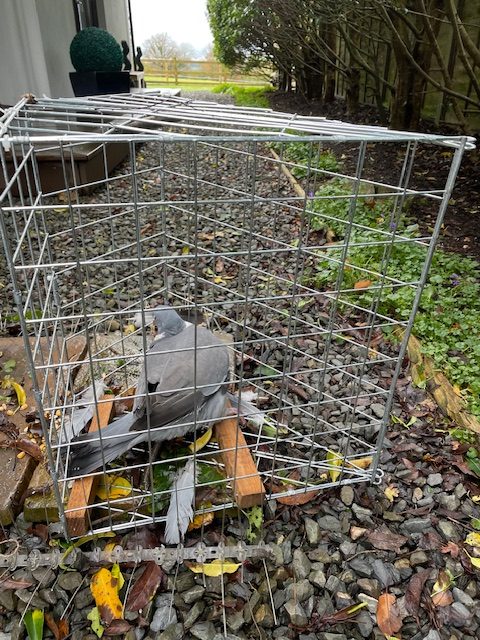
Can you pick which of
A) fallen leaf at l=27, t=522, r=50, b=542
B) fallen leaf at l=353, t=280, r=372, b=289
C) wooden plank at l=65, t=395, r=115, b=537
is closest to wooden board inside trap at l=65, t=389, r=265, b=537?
wooden plank at l=65, t=395, r=115, b=537

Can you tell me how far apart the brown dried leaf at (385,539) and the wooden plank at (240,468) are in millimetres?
370

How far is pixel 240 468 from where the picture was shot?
1513mm

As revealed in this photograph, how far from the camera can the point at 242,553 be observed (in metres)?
1.37

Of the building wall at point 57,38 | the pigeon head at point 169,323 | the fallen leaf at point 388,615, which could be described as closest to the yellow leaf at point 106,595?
the fallen leaf at point 388,615

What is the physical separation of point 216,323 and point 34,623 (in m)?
1.51

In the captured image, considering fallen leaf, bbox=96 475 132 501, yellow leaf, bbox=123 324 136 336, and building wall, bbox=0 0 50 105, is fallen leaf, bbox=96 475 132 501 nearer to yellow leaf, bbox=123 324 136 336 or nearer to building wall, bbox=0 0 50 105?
yellow leaf, bbox=123 324 136 336

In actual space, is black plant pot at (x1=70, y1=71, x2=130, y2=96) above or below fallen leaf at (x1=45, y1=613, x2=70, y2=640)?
above

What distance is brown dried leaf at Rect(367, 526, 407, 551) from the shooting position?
1451 millimetres

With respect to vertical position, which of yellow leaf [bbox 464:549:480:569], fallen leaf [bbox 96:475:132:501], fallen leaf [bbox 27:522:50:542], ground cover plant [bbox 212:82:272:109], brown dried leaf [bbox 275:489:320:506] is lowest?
ground cover plant [bbox 212:82:272:109]

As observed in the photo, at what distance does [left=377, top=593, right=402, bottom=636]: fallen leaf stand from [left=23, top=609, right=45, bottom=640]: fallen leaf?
0.89m

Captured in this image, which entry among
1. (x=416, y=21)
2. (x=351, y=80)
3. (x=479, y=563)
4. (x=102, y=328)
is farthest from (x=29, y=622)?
(x=351, y=80)

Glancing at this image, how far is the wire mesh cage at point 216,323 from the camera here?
4.00ft

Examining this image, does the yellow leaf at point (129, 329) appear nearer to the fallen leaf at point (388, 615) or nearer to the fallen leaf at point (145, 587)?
the fallen leaf at point (145, 587)

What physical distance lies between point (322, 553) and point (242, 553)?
0.25m
